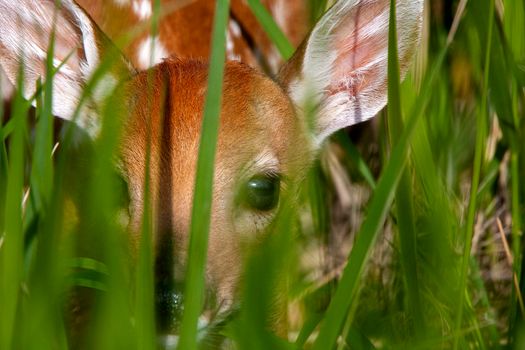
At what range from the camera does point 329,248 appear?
11.2 ft

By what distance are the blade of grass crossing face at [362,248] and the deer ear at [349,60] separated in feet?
3.35

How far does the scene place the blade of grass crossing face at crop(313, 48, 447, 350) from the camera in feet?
5.90

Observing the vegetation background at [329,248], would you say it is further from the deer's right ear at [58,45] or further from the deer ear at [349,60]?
→ the deer's right ear at [58,45]

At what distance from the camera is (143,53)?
410 cm

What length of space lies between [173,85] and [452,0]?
A: 162 cm

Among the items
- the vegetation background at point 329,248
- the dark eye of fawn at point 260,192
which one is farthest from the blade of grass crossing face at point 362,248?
the dark eye of fawn at point 260,192

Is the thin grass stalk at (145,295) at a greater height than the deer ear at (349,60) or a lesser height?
lesser

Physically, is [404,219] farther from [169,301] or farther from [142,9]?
[142,9]

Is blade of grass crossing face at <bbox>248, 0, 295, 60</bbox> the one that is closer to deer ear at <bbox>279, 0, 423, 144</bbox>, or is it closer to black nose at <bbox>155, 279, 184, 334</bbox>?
deer ear at <bbox>279, 0, 423, 144</bbox>

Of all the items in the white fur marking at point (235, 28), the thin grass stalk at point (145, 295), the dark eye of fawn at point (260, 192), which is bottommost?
the thin grass stalk at point (145, 295)

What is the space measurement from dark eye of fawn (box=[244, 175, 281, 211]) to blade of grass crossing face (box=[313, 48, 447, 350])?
3.61 ft

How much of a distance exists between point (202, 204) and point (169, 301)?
1.57ft

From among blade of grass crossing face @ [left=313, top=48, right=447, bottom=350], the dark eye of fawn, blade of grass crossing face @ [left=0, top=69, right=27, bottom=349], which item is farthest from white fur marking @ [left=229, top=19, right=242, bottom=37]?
blade of grass crossing face @ [left=313, top=48, right=447, bottom=350]

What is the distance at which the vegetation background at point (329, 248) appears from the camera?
1.75m
